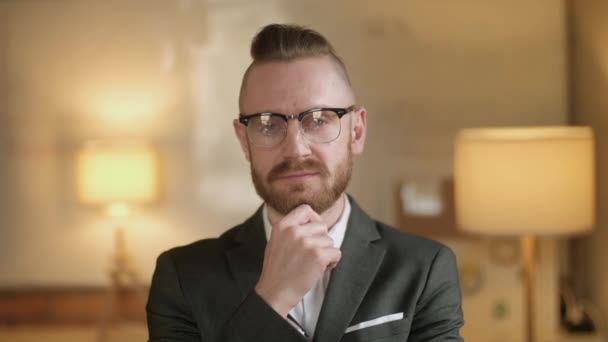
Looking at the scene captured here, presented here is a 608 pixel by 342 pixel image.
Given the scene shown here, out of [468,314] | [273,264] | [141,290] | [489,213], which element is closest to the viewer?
[273,264]

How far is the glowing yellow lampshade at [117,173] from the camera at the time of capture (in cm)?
409

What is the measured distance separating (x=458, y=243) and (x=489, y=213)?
1.87ft

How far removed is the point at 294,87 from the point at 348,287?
1.44 ft

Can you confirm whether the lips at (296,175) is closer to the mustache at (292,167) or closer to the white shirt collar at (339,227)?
the mustache at (292,167)

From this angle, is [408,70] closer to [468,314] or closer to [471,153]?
[471,153]

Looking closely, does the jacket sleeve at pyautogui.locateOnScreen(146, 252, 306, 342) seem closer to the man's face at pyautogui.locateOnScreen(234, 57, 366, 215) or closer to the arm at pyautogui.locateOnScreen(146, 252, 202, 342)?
the arm at pyautogui.locateOnScreen(146, 252, 202, 342)

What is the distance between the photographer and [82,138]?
14.2 feet

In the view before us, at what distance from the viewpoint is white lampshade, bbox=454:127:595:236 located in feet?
11.2

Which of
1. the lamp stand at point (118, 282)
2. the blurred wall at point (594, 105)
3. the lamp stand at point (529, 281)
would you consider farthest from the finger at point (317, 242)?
the lamp stand at point (118, 282)

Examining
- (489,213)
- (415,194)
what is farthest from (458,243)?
(489,213)

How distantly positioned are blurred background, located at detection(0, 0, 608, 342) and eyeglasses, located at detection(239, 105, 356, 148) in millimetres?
2278

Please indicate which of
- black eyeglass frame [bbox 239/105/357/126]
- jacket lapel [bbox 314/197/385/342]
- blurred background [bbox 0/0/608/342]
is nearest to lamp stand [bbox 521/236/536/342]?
blurred background [bbox 0/0/608/342]

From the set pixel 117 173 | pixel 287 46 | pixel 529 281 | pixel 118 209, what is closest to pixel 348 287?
pixel 287 46

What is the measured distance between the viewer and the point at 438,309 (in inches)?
72.3
